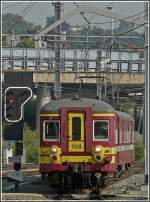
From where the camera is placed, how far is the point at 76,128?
1836 centimetres

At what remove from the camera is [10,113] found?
51.4 ft

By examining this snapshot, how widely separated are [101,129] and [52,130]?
1.32 metres

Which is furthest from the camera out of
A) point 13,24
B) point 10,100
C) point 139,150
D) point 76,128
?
point 13,24

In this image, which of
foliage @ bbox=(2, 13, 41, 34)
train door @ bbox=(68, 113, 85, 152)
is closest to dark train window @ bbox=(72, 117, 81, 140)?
train door @ bbox=(68, 113, 85, 152)

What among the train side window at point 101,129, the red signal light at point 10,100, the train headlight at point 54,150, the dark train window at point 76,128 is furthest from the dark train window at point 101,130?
the red signal light at point 10,100

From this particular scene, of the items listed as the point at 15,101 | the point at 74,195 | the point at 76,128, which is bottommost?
the point at 74,195

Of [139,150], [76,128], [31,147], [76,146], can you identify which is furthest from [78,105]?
[139,150]

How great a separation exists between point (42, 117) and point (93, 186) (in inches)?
93.7

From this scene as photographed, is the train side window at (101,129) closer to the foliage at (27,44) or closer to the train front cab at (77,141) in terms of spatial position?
the train front cab at (77,141)

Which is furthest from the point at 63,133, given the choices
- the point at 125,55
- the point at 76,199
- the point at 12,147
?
the point at 125,55

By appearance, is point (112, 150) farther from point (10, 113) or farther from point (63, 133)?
point (10, 113)

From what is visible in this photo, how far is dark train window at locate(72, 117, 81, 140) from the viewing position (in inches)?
720

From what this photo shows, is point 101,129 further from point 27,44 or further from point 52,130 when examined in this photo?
point 27,44

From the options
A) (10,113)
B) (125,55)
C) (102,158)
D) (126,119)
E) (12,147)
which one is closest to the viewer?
(10,113)
